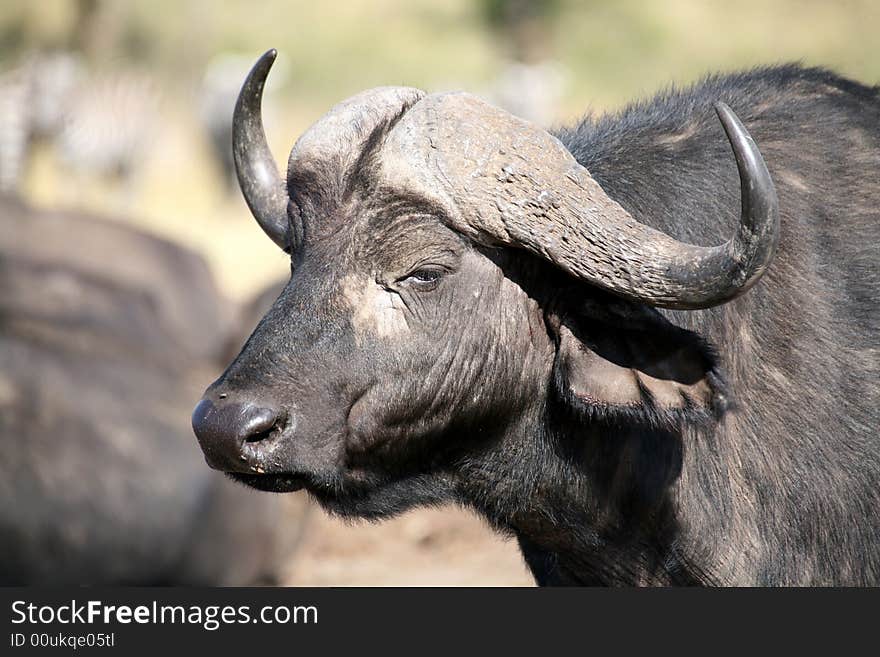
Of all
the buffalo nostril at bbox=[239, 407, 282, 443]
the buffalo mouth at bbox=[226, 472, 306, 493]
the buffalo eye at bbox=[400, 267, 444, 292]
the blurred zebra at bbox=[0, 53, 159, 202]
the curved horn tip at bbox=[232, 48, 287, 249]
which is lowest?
the blurred zebra at bbox=[0, 53, 159, 202]

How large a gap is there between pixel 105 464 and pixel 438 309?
5457 millimetres

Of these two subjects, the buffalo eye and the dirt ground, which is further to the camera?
the dirt ground

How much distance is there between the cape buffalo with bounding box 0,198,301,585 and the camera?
830 centimetres

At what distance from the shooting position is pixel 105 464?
8.54 meters

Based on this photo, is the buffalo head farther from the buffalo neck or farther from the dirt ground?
the dirt ground

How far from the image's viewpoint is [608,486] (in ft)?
13.3

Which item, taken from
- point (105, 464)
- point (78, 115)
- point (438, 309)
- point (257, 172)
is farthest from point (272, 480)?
point (78, 115)

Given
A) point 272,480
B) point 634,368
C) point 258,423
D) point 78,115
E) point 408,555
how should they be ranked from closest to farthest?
1. point 258,423
2. point 272,480
3. point 634,368
4. point 408,555
5. point 78,115

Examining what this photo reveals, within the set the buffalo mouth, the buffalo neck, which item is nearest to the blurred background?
the buffalo neck

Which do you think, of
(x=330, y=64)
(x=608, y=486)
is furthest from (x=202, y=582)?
(x=330, y=64)

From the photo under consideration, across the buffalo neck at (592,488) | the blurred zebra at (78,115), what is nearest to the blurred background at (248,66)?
the blurred zebra at (78,115)

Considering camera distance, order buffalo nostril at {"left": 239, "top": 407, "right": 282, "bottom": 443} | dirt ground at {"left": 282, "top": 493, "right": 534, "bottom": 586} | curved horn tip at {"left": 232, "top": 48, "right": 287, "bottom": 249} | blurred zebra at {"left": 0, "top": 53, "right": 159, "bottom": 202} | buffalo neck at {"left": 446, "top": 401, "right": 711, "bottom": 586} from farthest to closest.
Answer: blurred zebra at {"left": 0, "top": 53, "right": 159, "bottom": 202}, dirt ground at {"left": 282, "top": 493, "right": 534, "bottom": 586}, curved horn tip at {"left": 232, "top": 48, "right": 287, "bottom": 249}, buffalo neck at {"left": 446, "top": 401, "right": 711, "bottom": 586}, buffalo nostril at {"left": 239, "top": 407, "right": 282, "bottom": 443}

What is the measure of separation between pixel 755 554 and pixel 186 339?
7770 millimetres

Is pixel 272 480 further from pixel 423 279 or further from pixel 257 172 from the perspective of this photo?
pixel 257 172
